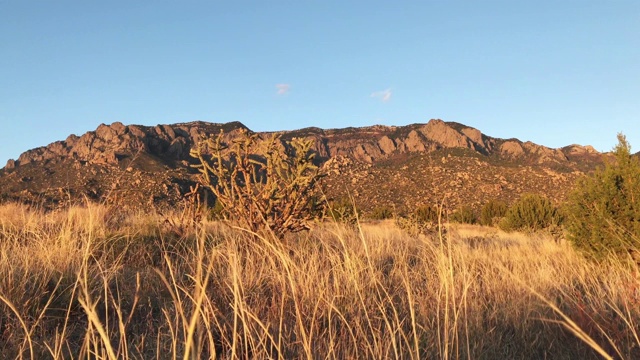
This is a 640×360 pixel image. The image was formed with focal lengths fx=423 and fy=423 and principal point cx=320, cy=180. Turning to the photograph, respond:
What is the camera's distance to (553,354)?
256cm

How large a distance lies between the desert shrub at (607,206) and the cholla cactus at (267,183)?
381cm

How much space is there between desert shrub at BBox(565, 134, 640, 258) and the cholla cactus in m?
3.81

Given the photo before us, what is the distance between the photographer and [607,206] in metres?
5.96

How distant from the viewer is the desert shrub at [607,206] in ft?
18.5

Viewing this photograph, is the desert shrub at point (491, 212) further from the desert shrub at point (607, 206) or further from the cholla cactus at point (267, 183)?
the cholla cactus at point (267, 183)

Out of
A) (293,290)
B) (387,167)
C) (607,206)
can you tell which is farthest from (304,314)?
(387,167)

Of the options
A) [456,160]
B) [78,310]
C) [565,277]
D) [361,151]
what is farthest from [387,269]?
[361,151]

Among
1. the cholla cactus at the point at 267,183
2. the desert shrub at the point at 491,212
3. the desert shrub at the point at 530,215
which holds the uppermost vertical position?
the cholla cactus at the point at 267,183

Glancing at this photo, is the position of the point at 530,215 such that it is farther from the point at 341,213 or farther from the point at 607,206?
the point at 341,213

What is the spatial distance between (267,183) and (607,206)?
477cm

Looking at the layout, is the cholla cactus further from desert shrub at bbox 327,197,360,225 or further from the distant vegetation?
desert shrub at bbox 327,197,360,225

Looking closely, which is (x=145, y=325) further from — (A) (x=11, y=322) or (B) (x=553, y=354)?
(B) (x=553, y=354)

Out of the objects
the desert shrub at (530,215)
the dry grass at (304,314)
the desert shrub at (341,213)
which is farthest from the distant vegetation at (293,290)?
the desert shrub at (530,215)

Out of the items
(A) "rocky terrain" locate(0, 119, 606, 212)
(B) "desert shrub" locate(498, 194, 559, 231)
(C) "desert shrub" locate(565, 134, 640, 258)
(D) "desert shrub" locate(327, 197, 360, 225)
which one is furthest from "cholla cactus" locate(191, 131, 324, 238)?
(B) "desert shrub" locate(498, 194, 559, 231)
